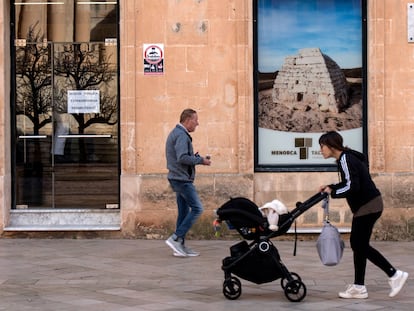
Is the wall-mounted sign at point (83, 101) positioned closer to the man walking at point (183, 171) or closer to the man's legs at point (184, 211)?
the man walking at point (183, 171)

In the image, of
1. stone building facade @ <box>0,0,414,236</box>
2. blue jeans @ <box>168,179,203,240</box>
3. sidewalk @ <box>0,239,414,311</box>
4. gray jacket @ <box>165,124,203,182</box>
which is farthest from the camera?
stone building facade @ <box>0,0,414,236</box>

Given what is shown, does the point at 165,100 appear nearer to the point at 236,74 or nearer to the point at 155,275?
the point at 236,74

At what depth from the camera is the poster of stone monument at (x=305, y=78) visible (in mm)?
12992

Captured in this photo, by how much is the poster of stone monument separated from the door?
2.22m

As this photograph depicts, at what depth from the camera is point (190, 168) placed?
36.7 ft

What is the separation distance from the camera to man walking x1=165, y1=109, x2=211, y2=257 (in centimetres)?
1096

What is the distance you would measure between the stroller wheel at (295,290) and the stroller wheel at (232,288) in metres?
0.46

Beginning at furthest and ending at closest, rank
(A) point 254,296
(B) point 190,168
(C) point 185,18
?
1. (C) point 185,18
2. (B) point 190,168
3. (A) point 254,296

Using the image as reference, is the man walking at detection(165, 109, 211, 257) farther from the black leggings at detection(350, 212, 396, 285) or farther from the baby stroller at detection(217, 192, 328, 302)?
the black leggings at detection(350, 212, 396, 285)

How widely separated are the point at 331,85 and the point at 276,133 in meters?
1.06

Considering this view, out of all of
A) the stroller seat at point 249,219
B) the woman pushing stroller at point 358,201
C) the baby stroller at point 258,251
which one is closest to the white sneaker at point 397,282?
the woman pushing stroller at point 358,201

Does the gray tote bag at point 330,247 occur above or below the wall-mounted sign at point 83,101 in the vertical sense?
below

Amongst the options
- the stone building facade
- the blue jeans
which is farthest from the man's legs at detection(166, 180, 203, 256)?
the stone building facade

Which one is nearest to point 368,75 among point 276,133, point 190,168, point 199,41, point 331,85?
point 331,85
